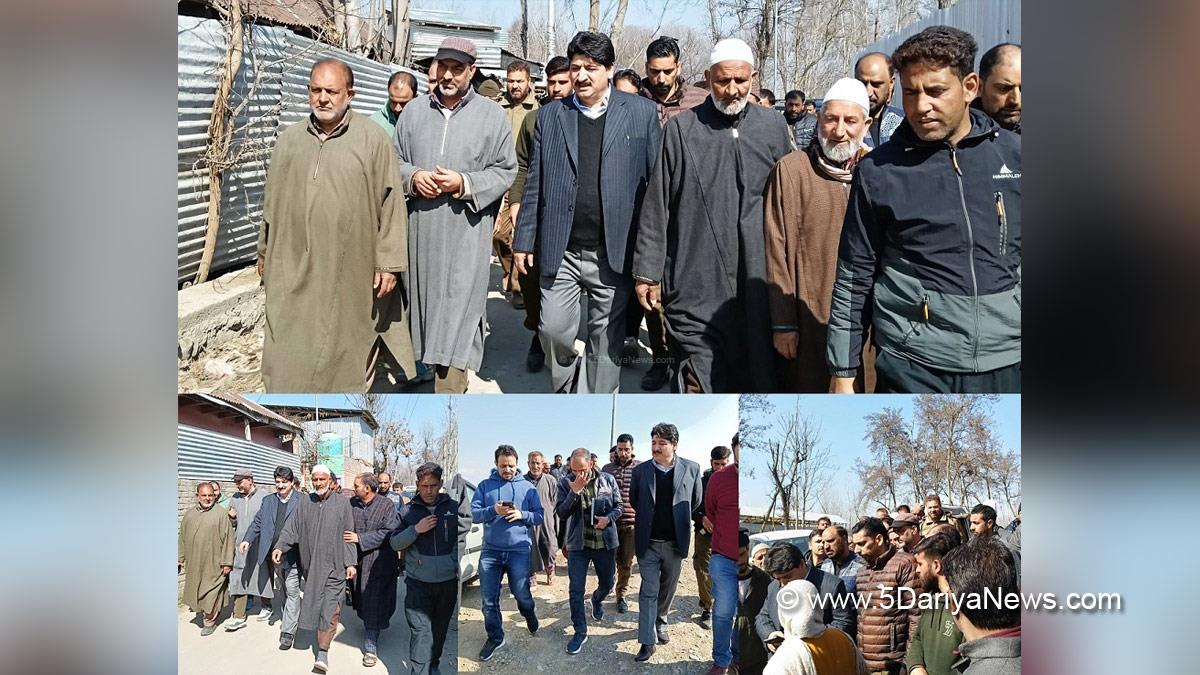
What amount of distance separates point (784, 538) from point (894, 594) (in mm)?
517

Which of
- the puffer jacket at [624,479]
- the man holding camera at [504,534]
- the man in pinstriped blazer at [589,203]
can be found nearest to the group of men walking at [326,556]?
the man holding camera at [504,534]

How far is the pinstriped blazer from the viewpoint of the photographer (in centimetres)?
441

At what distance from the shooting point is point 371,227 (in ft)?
14.3

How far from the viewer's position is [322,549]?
4320mm

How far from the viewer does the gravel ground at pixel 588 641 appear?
4.26 metres

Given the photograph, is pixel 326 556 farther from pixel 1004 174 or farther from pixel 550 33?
pixel 1004 174

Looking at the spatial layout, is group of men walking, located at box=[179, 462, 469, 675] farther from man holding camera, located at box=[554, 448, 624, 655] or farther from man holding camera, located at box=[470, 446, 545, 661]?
man holding camera, located at box=[554, 448, 624, 655]

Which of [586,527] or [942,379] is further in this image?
[586,527]

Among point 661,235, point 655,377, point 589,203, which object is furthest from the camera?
point 655,377

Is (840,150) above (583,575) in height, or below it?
above

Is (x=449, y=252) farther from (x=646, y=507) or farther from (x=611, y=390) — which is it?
(x=646, y=507)

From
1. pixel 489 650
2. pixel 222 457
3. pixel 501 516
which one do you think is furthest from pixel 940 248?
pixel 222 457

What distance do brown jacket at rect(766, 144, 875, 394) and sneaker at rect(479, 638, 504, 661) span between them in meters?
1.79

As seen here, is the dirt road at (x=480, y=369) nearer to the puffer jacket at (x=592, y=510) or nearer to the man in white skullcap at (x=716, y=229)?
the man in white skullcap at (x=716, y=229)
